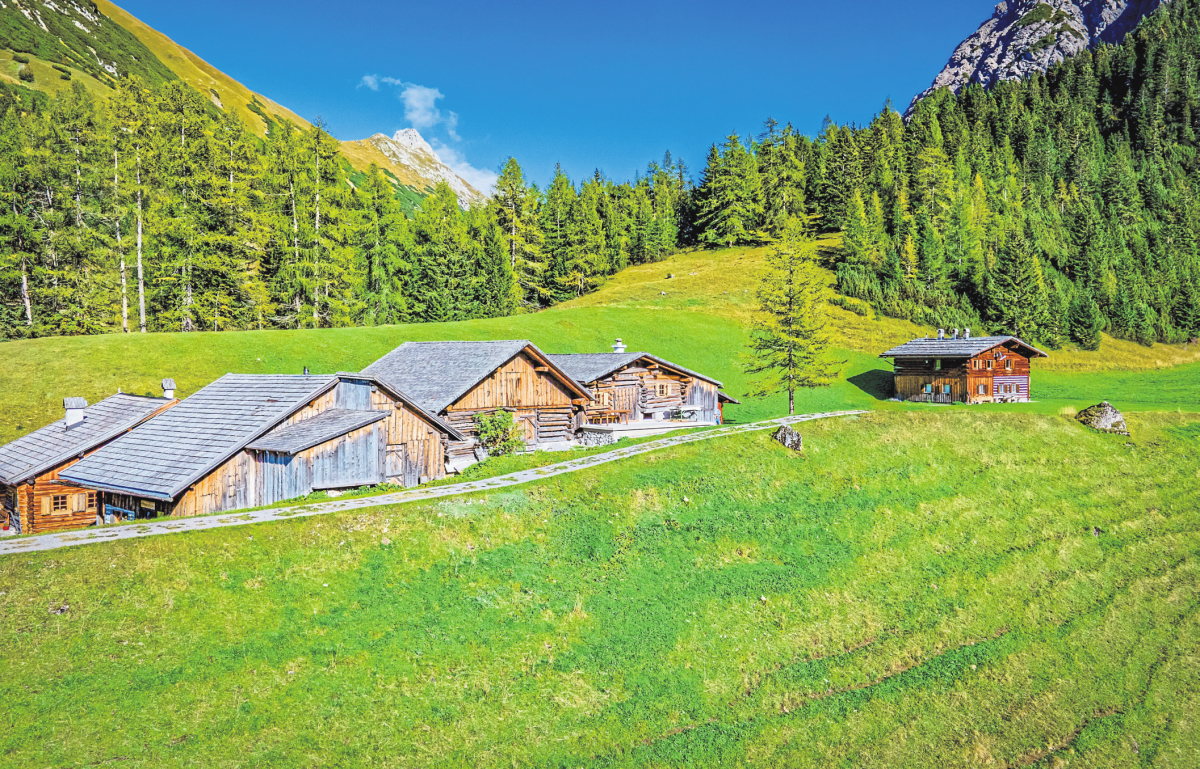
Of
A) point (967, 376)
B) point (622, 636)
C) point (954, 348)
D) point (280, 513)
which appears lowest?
point (622, 636)

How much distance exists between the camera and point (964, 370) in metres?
56.9

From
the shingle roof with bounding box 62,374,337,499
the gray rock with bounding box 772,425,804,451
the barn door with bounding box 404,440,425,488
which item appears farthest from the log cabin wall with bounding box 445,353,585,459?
the gray rock with bounding box 772,425,804,451

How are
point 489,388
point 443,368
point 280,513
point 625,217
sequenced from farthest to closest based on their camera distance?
point 625,217 → point 443,368 → point 489,388 → point 280,513

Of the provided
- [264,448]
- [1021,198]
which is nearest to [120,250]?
[264,448]

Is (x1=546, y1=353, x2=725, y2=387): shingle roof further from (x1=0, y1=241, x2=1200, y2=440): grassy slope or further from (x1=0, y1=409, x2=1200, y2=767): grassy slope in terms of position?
(x1=0, y1=409, x2=1200, y2=767): grassy slope

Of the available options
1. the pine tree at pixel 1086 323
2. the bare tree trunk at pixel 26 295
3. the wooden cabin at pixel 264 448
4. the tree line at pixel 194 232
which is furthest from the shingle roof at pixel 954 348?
the bare tree trunk at pixel 26 295

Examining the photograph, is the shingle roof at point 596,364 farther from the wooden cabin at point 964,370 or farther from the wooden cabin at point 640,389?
the wooden cabin at point 964,370

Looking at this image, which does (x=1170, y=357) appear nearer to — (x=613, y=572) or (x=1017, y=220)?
(x=1017, y=220)

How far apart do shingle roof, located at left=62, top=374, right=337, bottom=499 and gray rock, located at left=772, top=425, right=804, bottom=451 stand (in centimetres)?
2322

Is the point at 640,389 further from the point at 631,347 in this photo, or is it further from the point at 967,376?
the point at 967,376

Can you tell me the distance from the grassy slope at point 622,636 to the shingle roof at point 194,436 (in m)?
4.85

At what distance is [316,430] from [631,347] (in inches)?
1678

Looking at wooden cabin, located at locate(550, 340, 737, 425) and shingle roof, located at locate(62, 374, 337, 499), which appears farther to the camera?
wooden cabin, located at locate(550, 340, 737, 425)

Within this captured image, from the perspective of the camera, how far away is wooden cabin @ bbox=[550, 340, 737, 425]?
4666 cm
